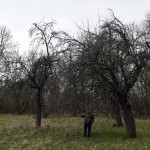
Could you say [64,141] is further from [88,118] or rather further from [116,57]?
[116,57]

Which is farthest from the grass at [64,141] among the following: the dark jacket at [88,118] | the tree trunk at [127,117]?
the dark jacket at [88,118]

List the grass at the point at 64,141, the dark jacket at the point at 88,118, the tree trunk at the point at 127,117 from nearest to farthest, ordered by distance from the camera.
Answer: the grass at the point at 64,141 < the tree trunk at the point at 127,117 < the dark jacket at the point at 88,118

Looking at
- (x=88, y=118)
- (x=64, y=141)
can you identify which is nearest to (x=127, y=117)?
(x=88, y=118)

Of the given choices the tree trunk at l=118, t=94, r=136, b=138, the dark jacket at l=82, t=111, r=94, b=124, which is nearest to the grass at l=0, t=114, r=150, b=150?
the tree trunk at l=118, t=94, r=136, b=138

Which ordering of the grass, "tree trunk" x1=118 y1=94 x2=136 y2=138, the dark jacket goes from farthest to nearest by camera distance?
the dark jacket
"tree trunk" x1=118 y1=94 x2=136 y2=138
the grass

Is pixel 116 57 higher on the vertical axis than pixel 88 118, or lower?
higher

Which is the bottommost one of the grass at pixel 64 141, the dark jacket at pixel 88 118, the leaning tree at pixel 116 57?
the grass at pixel 64 141

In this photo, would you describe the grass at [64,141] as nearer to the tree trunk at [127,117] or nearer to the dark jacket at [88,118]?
the tree trunk at [127,117]

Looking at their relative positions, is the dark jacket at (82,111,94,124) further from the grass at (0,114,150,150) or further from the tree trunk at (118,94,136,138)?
the tree trunk at (118,94,136,138)

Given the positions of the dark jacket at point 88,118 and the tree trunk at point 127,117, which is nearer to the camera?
the tree trunk at point 127,117

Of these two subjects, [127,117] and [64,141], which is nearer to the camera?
[64,141]

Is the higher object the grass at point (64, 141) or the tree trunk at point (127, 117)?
the tree trunk at point (127, 117)

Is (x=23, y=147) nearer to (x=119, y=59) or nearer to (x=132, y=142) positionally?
(x=132, y=142)

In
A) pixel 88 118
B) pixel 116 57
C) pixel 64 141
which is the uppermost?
pixel 116 57
